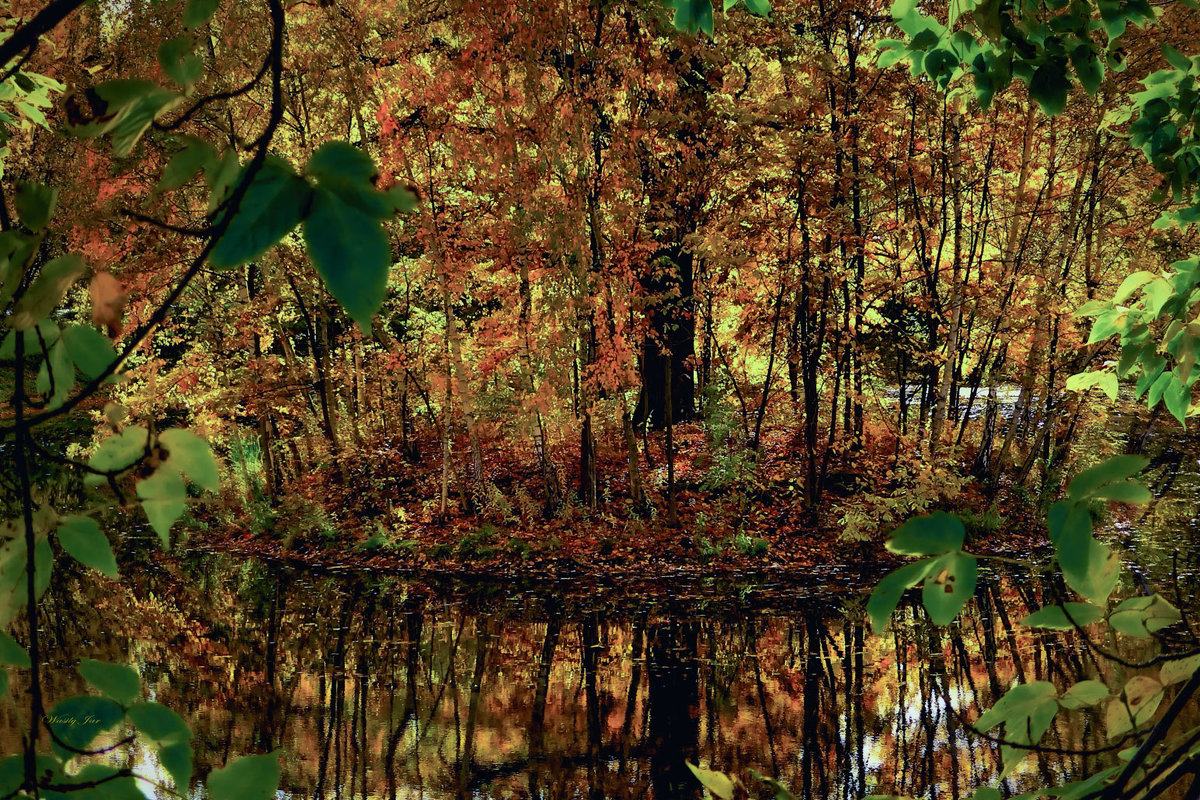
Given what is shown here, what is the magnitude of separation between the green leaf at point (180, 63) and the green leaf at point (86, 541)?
384 millimetres

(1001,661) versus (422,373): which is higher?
(422,373)

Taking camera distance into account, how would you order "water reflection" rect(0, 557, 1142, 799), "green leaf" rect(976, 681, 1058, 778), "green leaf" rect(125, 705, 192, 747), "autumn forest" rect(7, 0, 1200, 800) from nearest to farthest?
"green leaf" rect(125, 705, 192, 747)
"green leaf" rect(976, 681, 1058, 778)
"water reflection" rect(0, 557, 1142, 799)
"autumn forest" rect(7, 0, 1200, 800)

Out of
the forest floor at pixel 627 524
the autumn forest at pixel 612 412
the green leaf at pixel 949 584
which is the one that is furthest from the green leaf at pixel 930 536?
the forest floor at pixel 627 524

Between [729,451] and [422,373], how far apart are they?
A: 4.36m

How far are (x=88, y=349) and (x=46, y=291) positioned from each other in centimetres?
10

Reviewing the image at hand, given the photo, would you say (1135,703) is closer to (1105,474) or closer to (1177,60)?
(1105,474)

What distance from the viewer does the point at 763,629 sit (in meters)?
7.22

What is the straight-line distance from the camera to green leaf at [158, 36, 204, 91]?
1.96ft

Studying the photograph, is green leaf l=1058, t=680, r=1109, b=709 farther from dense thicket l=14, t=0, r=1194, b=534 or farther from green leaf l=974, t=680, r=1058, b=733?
dense thicket l=14, t=0, r=1194, b=534

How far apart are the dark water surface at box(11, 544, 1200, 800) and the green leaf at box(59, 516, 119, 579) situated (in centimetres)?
322

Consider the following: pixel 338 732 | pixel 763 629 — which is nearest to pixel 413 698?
pixel 338 732

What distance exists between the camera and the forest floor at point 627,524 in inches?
365

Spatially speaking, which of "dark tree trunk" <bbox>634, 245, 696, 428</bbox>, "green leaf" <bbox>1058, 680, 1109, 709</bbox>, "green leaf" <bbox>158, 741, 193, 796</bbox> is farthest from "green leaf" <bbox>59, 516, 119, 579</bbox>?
"dark tree trunk" <bbox>634, 245, 696, 428</bbox>

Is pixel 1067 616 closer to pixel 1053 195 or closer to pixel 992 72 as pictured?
pixel 992 72
